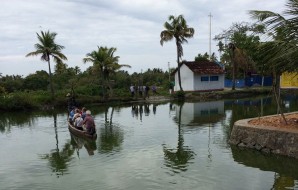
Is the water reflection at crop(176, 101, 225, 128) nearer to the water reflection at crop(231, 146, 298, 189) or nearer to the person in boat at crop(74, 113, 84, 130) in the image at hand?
the person in boat at crop(74, 113, 84, 130)

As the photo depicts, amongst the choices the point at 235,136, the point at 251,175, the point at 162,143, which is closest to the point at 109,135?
the point at 162,143

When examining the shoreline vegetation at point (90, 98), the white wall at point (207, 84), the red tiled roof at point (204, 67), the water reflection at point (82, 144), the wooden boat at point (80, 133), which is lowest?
the water reflection at point (82, 144)

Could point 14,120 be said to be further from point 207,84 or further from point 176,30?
point 207,84

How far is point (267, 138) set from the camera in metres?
14.6

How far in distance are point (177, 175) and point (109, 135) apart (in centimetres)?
836

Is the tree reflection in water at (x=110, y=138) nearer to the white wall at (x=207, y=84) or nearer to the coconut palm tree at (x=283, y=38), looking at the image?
the coconut palm tree at (x=283, y=38)

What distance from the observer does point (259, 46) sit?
13844mm

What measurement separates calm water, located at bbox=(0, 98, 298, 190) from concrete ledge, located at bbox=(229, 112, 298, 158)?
1.19 ft

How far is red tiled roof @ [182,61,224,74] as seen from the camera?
45131mm

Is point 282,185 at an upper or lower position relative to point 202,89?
lower

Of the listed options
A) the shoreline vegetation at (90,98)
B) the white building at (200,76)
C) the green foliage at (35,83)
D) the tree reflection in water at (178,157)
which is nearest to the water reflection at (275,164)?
the tree reflection in water at (178,157)

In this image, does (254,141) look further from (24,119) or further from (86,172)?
Answer: (24,119)

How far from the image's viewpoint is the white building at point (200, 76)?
45.2 metres

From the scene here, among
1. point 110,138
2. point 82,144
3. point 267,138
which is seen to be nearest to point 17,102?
point 110,138
